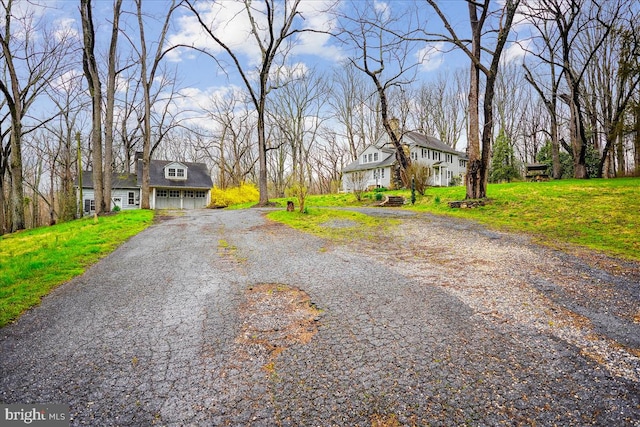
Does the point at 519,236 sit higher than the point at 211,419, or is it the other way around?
the point at 519,236

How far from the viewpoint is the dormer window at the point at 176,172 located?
2967 cm

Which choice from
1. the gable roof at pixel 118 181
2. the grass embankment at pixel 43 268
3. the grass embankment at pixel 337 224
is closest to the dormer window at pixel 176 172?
the gable roof at pixel 118 181

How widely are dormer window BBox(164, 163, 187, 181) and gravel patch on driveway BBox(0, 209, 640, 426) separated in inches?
1073

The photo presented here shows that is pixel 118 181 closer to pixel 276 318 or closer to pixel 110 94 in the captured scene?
pixel 110 94

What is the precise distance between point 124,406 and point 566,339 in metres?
3.53

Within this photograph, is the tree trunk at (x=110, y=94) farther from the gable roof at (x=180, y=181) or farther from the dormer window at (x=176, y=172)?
the dormer window at (x=176, y=172)

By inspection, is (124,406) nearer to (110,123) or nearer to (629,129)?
(110,123)

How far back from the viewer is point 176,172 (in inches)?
1182

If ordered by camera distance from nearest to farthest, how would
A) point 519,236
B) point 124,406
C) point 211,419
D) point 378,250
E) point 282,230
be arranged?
1. point 211,419
2. point 124,406
3. point 378,250
4. point 519,236
5. point 282,230

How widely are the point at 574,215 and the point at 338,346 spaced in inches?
387

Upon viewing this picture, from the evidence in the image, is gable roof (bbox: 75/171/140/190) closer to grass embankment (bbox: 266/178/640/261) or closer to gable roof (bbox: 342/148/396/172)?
gable roof (bbox: 342/148/396/172)

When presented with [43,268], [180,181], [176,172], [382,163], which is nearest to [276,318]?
[43,268]

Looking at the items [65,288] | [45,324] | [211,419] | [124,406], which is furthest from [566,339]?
[65,288]

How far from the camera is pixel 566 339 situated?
2.67 meters
